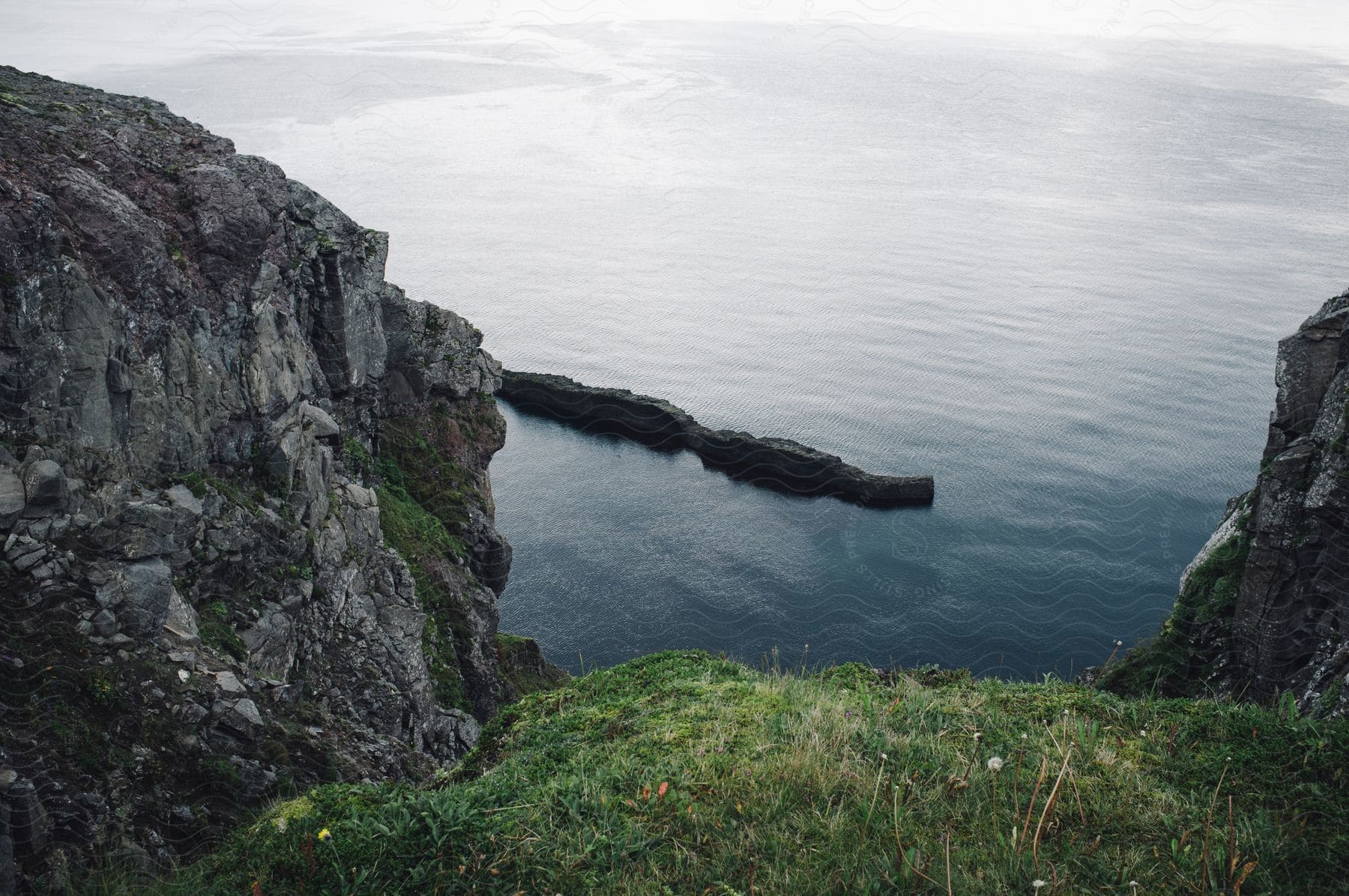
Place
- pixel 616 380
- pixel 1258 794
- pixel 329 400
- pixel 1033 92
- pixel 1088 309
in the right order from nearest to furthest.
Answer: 1. pixel 1258 794
2. pixel 329 400
3. pixel 616 380
4. pixel 1088 309
5. pixel 1033 92

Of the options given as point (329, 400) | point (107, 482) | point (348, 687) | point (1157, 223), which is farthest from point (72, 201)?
point (1157, 223)

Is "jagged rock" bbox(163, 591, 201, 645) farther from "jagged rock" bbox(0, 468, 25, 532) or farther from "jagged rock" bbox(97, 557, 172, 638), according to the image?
"jagged rock" bbox(0, 468, 25, 532)

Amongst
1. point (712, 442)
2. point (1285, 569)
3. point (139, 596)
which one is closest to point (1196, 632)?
point (1285, 569)

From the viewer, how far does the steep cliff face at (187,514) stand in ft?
29.6

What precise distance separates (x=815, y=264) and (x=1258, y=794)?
1694 inches

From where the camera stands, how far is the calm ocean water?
23.4 meters

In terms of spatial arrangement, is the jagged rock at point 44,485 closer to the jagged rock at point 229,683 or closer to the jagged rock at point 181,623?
the jagged rock at point 181,623

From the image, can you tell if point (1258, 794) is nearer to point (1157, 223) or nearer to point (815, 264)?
point (815, 264)

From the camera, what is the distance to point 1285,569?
12922mm

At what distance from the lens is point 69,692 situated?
898cm

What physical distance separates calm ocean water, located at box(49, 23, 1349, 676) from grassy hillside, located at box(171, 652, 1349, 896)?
42.6ft

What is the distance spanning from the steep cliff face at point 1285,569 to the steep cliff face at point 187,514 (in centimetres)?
1022

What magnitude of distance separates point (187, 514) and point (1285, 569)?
531 inches

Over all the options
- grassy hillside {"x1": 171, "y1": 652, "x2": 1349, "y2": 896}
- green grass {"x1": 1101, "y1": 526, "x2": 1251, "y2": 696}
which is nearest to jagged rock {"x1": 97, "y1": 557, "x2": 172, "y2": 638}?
grassy hillside {"x1": 171, "y1": 652, "x2": 1349, "y2": 896}
